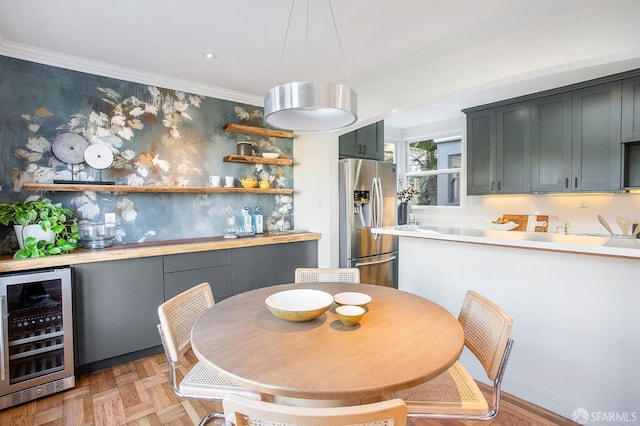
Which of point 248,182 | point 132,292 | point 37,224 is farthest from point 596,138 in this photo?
point 37,224

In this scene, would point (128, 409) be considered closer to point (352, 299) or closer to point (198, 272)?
point (198, 272)

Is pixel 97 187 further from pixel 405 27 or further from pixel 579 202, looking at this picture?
pixel 579 202

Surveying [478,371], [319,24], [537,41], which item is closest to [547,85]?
[537,41]

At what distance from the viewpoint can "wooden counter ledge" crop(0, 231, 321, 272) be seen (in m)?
2.10

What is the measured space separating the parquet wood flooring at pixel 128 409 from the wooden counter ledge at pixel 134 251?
0.88m

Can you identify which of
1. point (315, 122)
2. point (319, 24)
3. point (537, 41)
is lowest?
point (315, 122)

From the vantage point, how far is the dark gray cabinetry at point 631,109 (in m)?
2.90

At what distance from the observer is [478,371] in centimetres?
228

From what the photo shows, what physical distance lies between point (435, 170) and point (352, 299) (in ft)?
13.0

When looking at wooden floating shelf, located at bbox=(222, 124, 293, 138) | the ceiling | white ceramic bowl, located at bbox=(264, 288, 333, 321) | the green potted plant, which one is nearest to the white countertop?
the ceiling

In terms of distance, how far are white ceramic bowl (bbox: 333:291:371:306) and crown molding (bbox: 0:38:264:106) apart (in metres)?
2.72

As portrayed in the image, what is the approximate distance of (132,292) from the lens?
2.53m

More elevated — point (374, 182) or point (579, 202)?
point (374, 182)

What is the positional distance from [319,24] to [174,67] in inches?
58.2
